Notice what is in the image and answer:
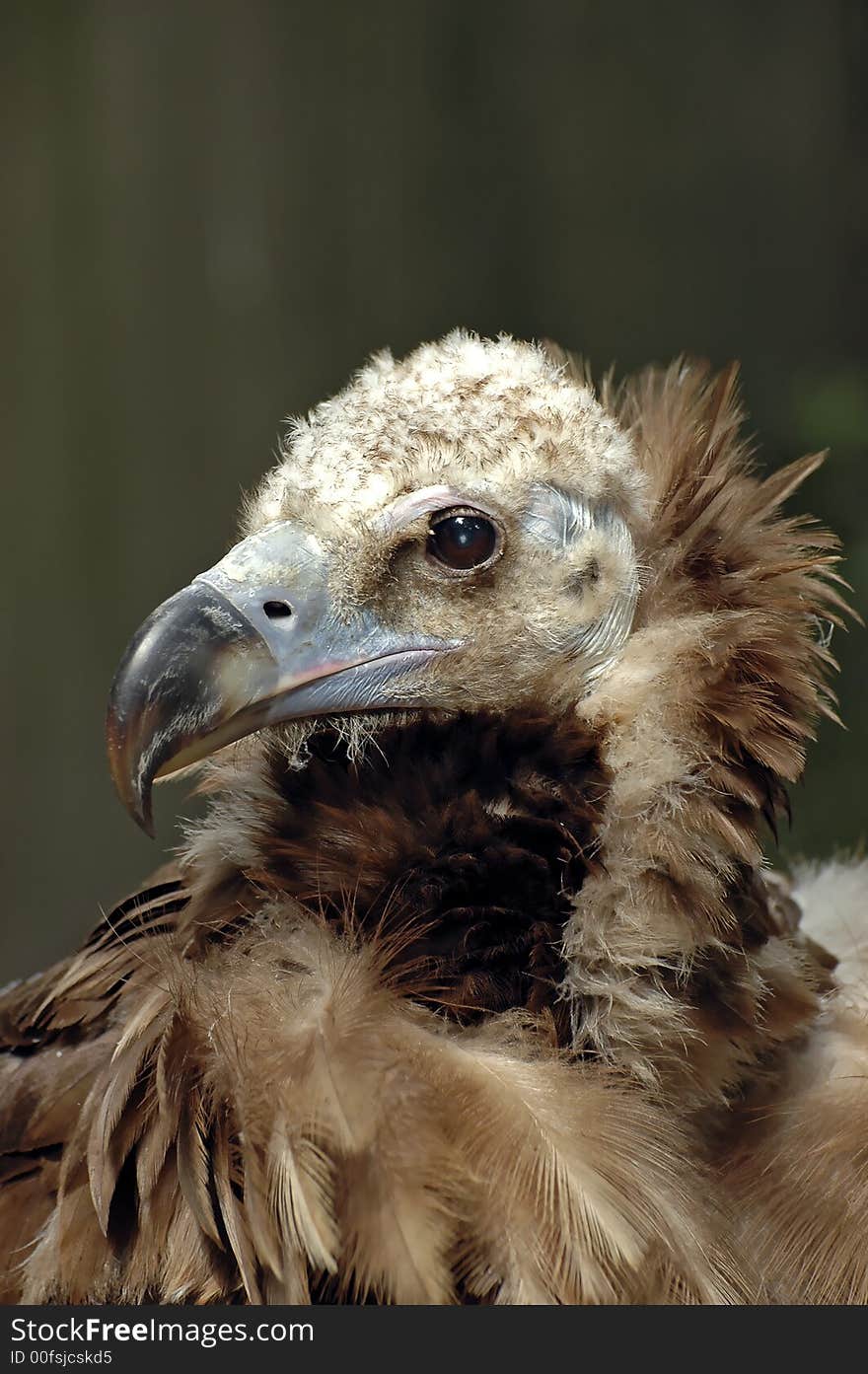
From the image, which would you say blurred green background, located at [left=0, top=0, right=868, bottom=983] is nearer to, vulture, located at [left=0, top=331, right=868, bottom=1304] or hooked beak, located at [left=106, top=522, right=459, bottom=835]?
vulture, located at [left=0, top=331, right=868, bottom=1304]

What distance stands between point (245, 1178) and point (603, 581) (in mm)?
639

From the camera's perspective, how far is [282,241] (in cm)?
338

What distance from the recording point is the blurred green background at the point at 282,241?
123 inches

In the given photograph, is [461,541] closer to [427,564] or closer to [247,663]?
[427,564]

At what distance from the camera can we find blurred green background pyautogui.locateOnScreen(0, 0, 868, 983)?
3.12m

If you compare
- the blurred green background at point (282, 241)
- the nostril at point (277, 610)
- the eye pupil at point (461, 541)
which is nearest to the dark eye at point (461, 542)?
the eye pupil at point (461, 541)

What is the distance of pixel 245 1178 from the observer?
3.44 ft

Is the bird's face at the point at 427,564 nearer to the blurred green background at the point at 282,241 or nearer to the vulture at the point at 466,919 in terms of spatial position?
the vulture at the point at 466,919

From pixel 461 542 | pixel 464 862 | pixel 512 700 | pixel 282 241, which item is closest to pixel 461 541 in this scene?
pixel 461 542

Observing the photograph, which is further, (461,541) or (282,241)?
(282,241)

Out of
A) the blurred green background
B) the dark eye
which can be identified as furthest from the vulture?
the blurred green background

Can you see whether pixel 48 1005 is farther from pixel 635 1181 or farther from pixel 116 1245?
pixel 635 1181

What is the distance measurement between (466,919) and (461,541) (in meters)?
0.35

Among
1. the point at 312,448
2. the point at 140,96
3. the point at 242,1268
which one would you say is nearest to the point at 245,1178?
the point at 242,1268
